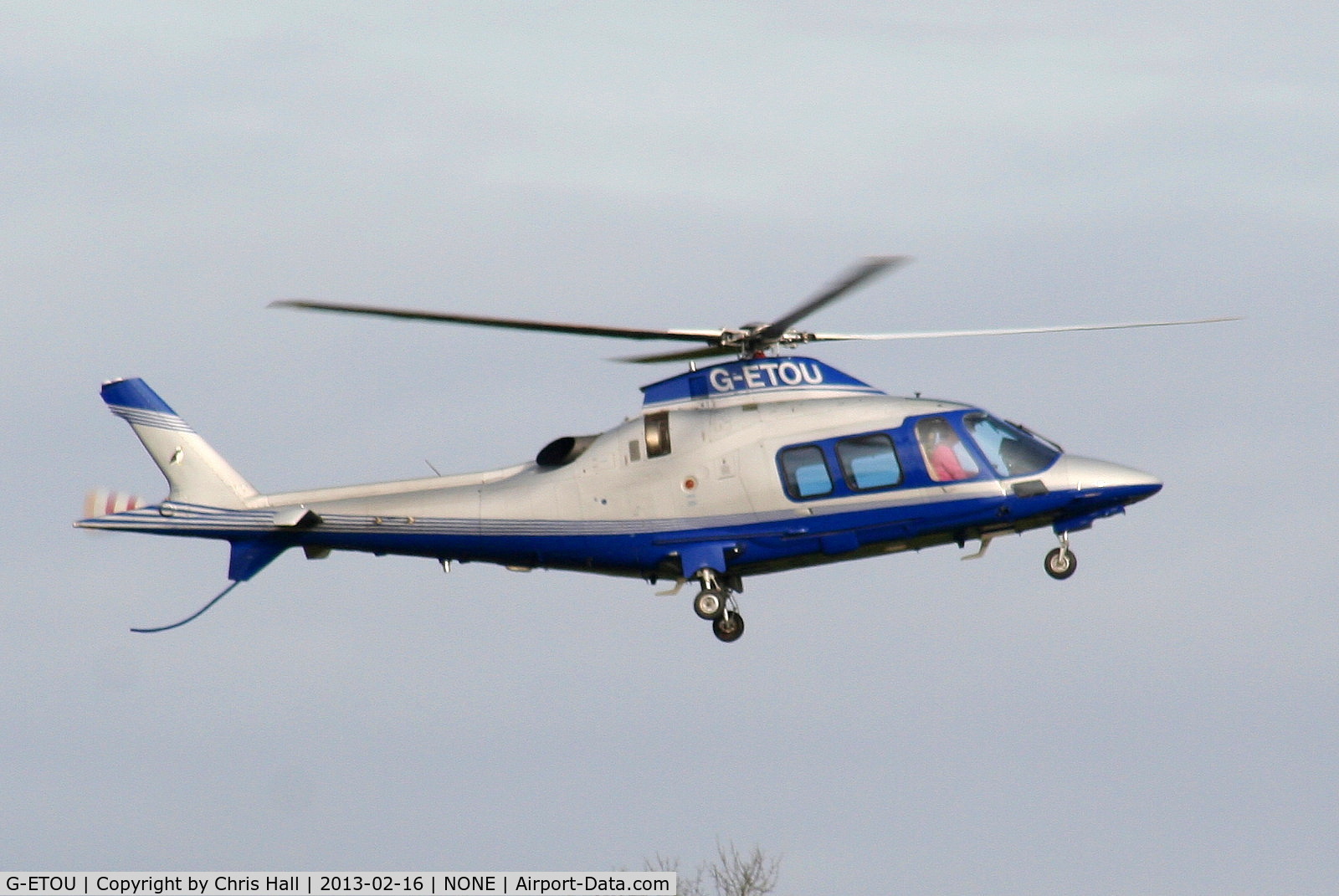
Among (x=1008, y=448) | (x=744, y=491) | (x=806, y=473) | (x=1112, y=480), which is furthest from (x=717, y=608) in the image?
(x=1112, y=480)

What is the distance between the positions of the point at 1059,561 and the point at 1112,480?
138 cm

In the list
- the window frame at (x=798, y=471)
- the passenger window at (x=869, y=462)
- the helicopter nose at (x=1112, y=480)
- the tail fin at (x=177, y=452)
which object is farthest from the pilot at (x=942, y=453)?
the tail fin at (x=177, y=452)

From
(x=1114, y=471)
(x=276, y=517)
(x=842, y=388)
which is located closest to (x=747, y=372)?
(x=842, y=388)

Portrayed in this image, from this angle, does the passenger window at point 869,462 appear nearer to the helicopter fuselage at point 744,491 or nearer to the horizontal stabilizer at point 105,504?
the helicopter fuselage at point 744,491

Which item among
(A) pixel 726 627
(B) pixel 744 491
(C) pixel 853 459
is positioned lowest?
(A) pixel 726 627

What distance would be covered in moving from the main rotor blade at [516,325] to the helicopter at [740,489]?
0.05m

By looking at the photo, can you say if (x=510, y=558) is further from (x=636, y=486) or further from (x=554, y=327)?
(x=554, y=327)

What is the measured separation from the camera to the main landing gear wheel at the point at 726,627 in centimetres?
2838

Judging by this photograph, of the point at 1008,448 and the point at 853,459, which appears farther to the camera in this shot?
the point at 1008,448

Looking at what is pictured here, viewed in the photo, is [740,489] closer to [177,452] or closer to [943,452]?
[943,452]

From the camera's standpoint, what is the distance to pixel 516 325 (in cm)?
2605

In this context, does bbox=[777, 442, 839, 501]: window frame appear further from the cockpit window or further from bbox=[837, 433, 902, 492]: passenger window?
the cockpit window

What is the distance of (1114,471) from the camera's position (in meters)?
28.0

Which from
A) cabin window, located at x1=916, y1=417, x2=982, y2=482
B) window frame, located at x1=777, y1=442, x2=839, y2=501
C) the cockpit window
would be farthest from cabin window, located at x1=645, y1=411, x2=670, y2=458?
the cockpit window
